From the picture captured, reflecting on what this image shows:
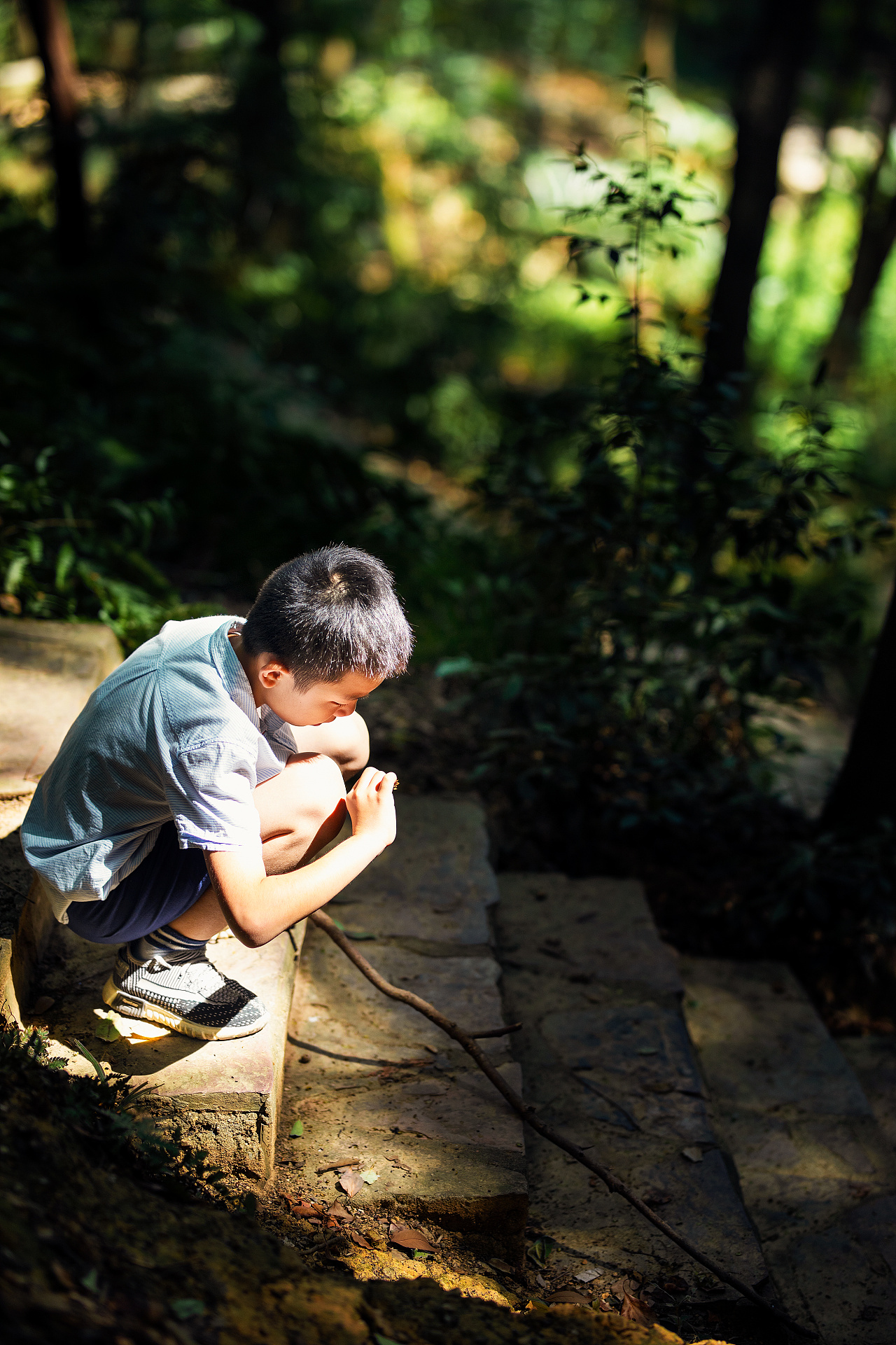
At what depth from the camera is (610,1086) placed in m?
2.38

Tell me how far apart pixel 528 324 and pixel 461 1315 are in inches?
386

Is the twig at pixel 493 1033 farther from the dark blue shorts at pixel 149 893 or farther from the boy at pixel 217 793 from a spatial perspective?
the dark blue shorts at pixel 149 893

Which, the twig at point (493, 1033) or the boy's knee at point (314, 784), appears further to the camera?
the twig at point (493, 1033)

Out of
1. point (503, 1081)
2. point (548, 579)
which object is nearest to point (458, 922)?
point (503, 1081)

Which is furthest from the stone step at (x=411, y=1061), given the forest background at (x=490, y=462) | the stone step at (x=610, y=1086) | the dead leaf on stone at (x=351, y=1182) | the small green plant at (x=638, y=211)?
the small green plant at (x=638, y=211)

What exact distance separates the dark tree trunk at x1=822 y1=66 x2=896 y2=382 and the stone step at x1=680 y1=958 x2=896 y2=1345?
6.61 m

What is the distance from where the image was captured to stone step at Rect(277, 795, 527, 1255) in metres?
1.86

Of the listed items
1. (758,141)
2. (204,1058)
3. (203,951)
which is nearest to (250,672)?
(203,951)

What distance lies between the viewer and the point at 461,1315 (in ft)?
4.79

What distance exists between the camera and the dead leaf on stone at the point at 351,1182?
6.03 feet

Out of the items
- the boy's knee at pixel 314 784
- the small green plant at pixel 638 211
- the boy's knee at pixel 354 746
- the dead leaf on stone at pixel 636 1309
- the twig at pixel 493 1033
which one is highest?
the small green plant at pixel 638 211

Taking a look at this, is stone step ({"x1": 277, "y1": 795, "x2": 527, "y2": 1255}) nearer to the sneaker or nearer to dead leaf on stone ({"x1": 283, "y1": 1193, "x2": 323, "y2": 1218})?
dead leaf on stone ({"x1": 283, "y1": 1193, "x2": 323, "y2": 1218})

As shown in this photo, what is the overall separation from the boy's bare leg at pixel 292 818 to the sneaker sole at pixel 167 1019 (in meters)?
0.16

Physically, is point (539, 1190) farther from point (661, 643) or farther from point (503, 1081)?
point (661, 643)
